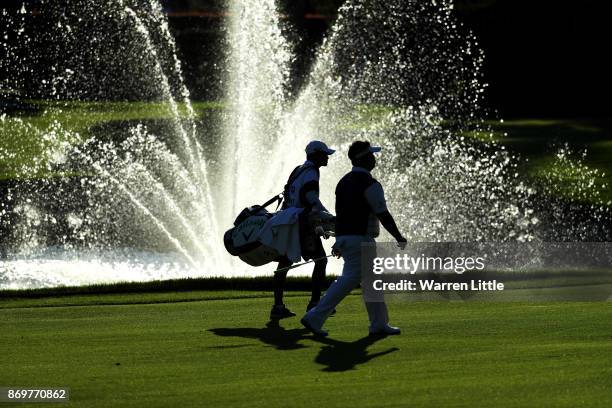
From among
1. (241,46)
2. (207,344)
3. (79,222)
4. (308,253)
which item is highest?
(241,46)

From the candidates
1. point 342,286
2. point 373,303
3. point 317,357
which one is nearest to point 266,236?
point 342,286

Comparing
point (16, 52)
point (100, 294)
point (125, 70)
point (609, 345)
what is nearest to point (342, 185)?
point (609, 345)

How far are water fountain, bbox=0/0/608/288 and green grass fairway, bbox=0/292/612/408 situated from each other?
7.80 metres

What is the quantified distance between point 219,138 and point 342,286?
32.6 m

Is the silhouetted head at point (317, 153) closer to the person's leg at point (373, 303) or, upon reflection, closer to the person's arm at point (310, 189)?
the person's arm at point (310, 189)

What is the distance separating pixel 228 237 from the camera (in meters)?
13.9

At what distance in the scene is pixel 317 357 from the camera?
11156 millimetres

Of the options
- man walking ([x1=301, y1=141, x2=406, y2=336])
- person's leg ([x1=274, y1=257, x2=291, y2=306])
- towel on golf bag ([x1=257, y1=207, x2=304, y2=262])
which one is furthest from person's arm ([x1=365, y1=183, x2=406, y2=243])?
person's leg ([x1=274, y1=257, x2=291, y2=306])

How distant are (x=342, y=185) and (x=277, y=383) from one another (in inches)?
108

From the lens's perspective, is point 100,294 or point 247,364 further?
point 100,294

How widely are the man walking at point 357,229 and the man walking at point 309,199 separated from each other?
119 centimetres

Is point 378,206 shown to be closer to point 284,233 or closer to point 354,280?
point 354,280

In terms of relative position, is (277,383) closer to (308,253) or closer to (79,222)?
(308,253)

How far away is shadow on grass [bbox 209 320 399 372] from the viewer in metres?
10.9
